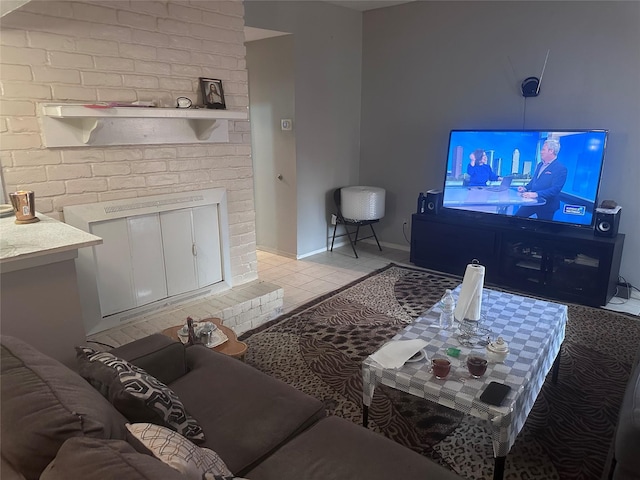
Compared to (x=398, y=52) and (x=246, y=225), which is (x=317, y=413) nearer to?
(x=246, y=225)

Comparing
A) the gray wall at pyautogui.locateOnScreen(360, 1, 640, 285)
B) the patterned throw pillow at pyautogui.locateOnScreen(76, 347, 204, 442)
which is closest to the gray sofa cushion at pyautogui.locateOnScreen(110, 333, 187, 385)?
the patterned throw pillow at pyautogui.locateOnScreen(76, 347, 204, 442)

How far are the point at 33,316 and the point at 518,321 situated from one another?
215 cm

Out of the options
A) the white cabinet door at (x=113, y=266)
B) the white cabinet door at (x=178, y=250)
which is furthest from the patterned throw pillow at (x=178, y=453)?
the white cabinet door at (x=178, y=250)

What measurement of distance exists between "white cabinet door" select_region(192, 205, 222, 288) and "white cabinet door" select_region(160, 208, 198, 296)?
5 centimetres

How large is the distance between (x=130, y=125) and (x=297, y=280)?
1993 mm

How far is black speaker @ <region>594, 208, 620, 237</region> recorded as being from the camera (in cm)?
329

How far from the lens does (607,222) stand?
130 inches

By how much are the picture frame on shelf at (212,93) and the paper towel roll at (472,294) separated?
1.93 m

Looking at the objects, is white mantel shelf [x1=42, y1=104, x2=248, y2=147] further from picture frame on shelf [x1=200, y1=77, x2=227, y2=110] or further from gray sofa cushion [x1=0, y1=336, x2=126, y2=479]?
gray sofa cushion [x1=0, y1=336, x2=126, y2=479]

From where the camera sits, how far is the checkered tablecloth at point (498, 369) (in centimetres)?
162

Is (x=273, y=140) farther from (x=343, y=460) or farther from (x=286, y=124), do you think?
(x=343, y=460)

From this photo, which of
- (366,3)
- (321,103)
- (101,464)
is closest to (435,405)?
(101,464)

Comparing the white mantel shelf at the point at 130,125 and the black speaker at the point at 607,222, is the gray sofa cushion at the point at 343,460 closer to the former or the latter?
the white mantel shelf at the point at 130,125

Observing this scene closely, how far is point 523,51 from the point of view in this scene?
384 centimetres
